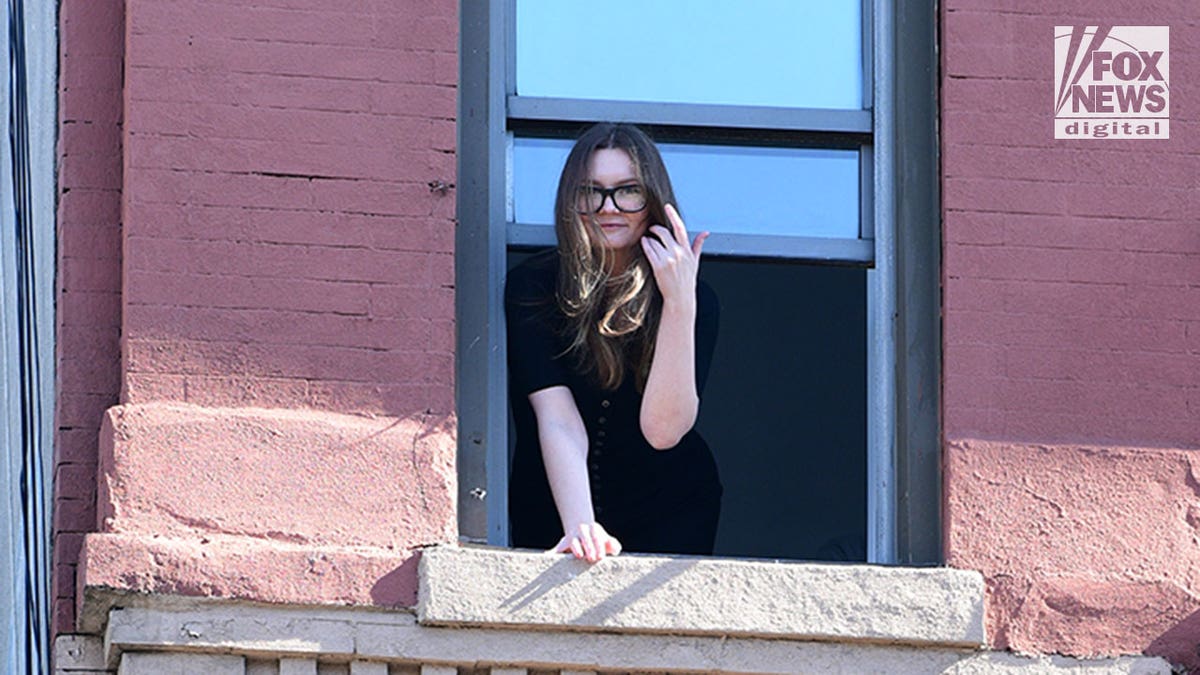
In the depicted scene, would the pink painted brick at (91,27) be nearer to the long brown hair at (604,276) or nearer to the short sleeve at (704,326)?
the long brown hair at (604,276)

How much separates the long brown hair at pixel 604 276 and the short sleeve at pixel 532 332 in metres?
0.05

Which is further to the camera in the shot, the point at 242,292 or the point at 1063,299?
the point at 1063,299

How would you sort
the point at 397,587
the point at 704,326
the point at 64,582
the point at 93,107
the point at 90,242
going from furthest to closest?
1. the point at 704,326
2. the point at 93,107
3. the point at 90,242
4. the point at 64,582
5. the point at 397,587

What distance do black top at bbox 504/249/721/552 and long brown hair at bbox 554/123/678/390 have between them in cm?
6

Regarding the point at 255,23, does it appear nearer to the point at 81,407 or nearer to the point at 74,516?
the point at 81,407

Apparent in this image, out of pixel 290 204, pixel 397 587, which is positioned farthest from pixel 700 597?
pixel 290 204

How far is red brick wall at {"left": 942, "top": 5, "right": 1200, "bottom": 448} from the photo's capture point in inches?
275

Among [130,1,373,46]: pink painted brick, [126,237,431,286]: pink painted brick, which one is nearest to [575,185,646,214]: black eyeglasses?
[126,237,431,286]: pink painted brick

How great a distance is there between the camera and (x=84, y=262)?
273 inches

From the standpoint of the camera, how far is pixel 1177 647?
6801mm

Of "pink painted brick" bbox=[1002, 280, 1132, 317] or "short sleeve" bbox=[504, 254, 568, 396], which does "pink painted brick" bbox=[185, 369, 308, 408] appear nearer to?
"short sleeve" bbox=[504, 254, 568, 396]

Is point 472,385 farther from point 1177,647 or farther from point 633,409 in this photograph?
point 1177,647

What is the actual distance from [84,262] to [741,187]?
1.88 m

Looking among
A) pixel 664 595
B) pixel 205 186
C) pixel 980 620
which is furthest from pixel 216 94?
pixel 980 620
